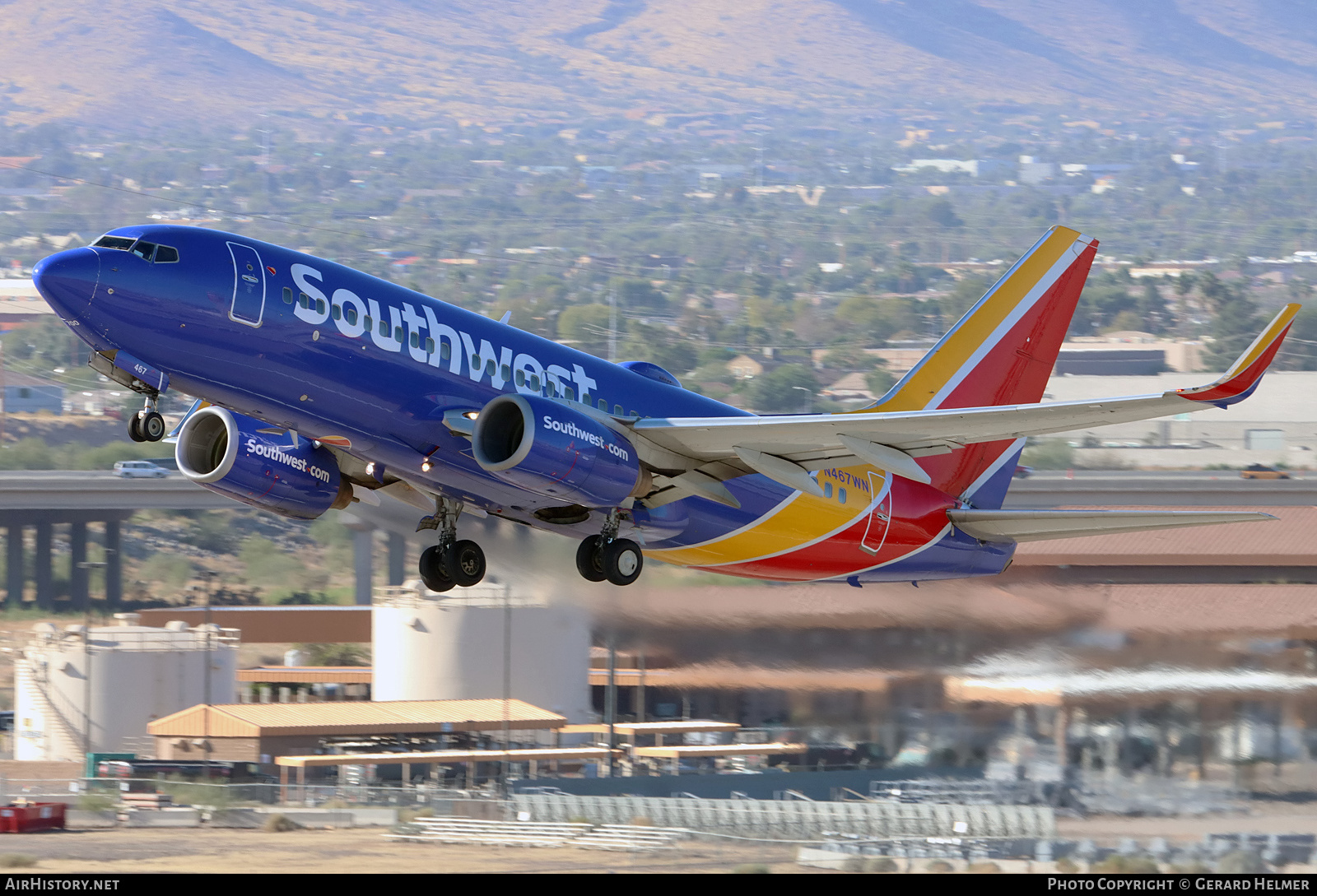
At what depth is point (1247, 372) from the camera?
25969mm

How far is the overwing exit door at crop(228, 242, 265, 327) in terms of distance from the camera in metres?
27.2

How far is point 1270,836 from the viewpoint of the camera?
144 feet

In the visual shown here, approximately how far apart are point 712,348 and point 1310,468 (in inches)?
2976

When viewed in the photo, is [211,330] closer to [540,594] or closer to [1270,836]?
[540,594]

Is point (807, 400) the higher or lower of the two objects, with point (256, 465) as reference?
higher

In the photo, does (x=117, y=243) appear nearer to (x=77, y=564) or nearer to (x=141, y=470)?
(x=77, y=564)

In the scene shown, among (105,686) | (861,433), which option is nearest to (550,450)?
(861,433)

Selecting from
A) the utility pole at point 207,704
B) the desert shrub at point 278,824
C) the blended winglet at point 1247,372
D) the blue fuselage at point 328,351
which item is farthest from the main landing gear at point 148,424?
the utility pole at point 207,704

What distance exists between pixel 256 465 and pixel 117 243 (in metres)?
5.96

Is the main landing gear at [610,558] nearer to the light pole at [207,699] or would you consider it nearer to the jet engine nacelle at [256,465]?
the jet engine nacelle at [256,465]

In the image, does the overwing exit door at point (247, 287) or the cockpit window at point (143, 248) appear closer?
the cockpit window at point (143, 248)

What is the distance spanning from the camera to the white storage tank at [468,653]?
63.5 m

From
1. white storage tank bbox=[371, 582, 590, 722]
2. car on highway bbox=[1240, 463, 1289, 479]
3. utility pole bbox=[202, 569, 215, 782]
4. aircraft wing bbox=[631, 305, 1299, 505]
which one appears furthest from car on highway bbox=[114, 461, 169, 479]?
aircraft wing bbox=[631, 305, 1299, 505]
